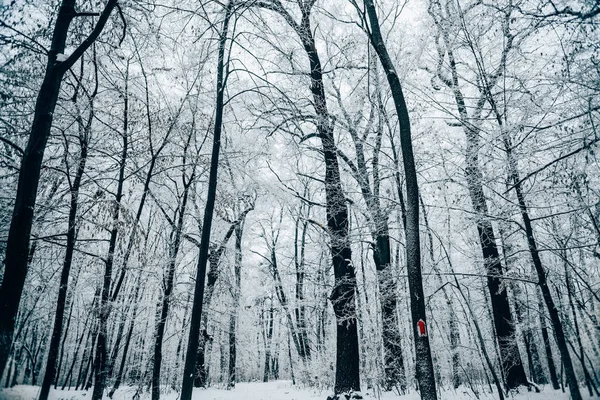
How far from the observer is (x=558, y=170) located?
5395mm

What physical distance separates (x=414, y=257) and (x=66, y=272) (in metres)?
9.32

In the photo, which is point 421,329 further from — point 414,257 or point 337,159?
point 337,159

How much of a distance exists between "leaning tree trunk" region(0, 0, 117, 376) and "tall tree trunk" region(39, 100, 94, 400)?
3.24m

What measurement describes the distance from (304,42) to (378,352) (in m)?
11.0

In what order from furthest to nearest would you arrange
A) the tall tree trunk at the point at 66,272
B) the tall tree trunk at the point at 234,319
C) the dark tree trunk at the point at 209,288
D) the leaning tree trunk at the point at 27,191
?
the tall tree trunk at the point at 234,319, the dark tree trunk at the point at 209,288, the tall tree trunk at the point at 66,272, the leaning tree trunk at the point at 27,191

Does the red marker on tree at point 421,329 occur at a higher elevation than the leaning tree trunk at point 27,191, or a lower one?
lower

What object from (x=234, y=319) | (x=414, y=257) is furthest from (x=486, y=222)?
(x=234, y=319)

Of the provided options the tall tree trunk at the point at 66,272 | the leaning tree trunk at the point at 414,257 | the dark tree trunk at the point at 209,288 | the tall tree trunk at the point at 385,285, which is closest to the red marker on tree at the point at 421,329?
the leaning tree trunk at the point at 414,257

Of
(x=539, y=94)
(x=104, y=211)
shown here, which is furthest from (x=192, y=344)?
(x=539, y=94)

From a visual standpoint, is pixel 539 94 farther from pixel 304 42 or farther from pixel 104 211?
pixel 104 211

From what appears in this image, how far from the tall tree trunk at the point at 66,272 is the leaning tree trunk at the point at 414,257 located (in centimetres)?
786

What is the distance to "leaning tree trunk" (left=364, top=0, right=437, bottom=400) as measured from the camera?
14.8ft

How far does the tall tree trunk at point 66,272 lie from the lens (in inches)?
316

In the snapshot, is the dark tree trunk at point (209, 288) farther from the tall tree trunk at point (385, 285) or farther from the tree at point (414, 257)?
the tree at point (414, 257)
